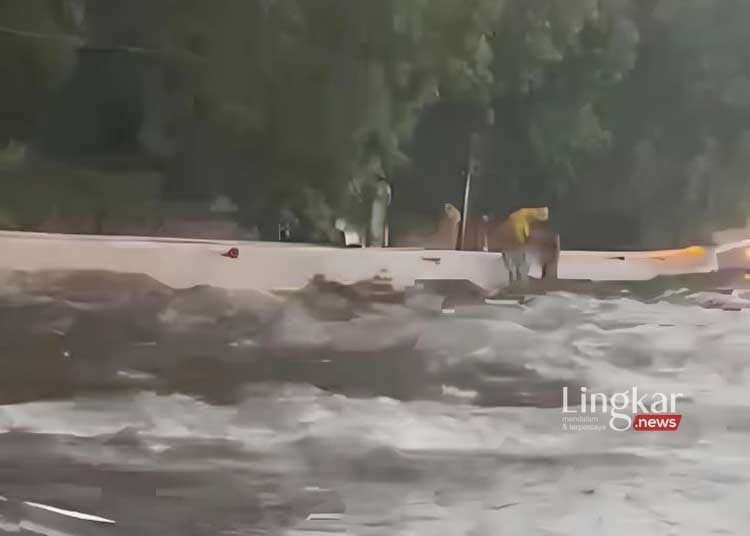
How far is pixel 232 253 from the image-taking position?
1036 mm

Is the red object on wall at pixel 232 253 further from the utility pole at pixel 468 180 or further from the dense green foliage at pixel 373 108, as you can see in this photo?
the utility pole at pixel 468 180

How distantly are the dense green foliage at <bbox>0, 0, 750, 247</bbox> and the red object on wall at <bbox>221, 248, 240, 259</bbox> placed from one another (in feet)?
0.12

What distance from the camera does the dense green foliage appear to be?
3.39 ft

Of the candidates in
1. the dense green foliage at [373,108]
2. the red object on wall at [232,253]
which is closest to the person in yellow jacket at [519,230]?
the dense green foliage at [373,108]

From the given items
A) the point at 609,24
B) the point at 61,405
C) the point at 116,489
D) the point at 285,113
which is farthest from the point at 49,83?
the point at 609,24

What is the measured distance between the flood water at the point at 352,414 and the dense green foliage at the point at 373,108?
0.11 m

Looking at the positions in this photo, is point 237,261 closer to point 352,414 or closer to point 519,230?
point 352,414

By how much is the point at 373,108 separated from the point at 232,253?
0.25 meters

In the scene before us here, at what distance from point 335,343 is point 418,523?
0.24 m

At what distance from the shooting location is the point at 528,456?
104 centimetres

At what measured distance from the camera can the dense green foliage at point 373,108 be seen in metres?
1.03

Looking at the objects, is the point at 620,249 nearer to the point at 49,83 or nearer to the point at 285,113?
the point at 285,113

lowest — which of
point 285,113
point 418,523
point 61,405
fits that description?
point 418,523

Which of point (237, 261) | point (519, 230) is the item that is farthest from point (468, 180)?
point (237, 261)
